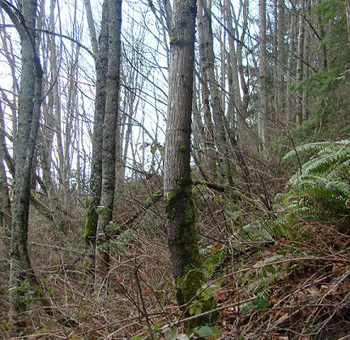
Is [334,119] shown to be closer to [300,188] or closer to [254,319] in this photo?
[300,188]

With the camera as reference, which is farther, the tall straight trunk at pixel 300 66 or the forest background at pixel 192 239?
the tall straight trunk at pixel 300 66

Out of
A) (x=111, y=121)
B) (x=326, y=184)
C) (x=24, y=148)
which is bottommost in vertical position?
(x=326, y=184)

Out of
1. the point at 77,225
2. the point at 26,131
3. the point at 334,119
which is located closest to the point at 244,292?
the point at 26,131

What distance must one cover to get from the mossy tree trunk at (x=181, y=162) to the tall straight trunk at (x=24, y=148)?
2538mm

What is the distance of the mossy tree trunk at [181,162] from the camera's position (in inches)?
102

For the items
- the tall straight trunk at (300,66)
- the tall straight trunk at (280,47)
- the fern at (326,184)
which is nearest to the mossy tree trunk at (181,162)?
the fern at (326,184)

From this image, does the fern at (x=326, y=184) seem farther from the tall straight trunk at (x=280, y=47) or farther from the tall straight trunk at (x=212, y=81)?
the tall straight trunk at (x=280, y=47)

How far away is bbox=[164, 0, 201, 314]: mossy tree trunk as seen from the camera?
2598 mm

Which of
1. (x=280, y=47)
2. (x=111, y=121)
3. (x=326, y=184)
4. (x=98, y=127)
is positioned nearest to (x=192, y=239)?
(x=326, y=184)

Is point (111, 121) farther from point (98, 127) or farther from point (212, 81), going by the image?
point (212, 81)

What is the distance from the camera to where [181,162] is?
262 centimetres

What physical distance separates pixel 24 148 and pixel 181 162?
10.3 ft

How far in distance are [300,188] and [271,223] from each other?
0.42m

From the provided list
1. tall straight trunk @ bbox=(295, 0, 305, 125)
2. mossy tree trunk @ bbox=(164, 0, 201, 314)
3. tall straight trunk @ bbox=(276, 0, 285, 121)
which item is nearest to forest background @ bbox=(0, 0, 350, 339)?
mossy tree trunk @ bbox=(164, 0, 201, 314)
